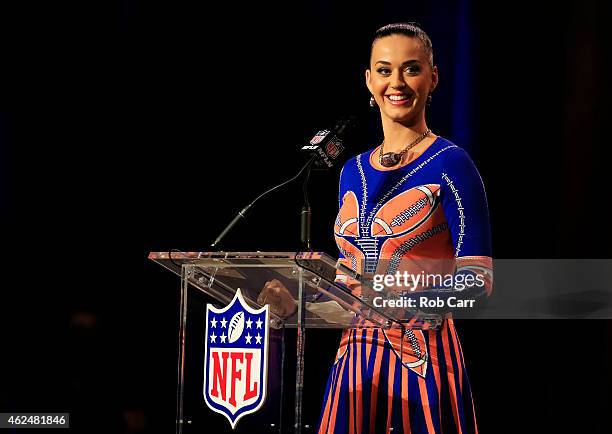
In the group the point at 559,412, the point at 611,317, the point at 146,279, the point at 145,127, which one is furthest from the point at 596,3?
the point at 146,279

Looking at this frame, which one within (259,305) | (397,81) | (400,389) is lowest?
(400,389)

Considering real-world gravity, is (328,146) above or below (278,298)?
above

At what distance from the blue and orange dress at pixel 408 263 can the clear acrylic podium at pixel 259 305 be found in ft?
0.45

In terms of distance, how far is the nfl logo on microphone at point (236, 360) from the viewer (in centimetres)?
204

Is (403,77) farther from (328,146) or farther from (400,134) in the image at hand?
(328,146)

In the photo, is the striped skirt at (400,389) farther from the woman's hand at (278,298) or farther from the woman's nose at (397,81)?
the woman's nose at (397,81)

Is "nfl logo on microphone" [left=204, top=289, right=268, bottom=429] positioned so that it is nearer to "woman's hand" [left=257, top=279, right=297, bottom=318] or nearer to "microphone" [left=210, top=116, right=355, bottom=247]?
"woman's hand" [left=257, top=279, right=297, bottom=318]

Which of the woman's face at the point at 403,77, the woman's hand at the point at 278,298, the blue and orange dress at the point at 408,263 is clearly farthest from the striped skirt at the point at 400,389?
the woman's face at the point at 403,77

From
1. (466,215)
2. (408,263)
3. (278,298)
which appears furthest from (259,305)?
(466,215)

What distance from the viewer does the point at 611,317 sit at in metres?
3.36

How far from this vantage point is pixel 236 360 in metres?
2.05

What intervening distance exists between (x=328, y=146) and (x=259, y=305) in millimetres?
451

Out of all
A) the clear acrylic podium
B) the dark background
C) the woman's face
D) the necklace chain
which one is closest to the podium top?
the clear acrylic podium

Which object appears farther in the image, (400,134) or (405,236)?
(400,134)
